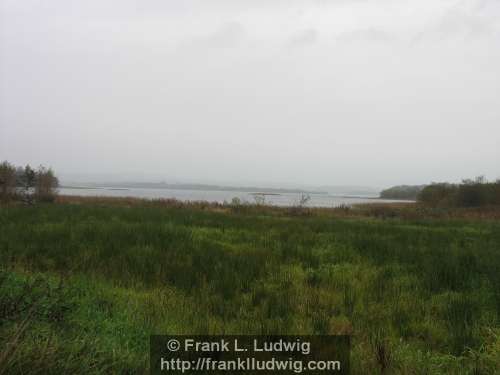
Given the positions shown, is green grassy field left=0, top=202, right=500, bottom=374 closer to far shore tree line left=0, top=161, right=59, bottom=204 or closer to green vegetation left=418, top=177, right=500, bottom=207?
far shore tree line left=0, top=161, right=59, bottom=204

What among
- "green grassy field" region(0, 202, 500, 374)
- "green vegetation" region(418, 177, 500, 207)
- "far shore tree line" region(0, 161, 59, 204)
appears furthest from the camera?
"green vegetation" region(418, 177, 500, 207)

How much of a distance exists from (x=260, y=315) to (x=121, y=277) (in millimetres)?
3302

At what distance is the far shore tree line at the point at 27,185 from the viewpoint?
2972 cm

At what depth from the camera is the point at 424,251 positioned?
10445mm

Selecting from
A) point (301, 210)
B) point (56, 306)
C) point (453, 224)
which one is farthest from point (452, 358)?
point (301, 210)

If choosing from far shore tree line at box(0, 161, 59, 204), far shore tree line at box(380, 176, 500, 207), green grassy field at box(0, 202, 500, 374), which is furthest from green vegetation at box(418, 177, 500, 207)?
far shore tree line at box(0, 161, 59, 204)

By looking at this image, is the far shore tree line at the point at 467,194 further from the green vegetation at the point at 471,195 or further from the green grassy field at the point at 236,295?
the green grassy field at the point at 236,295

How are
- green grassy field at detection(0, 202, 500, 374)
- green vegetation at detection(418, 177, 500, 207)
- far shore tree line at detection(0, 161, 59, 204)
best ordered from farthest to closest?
green vegetation at detection(418, 177, 500, 207), far shore tree line at detection(0, 161, 59, 204), green grassy field at detection(0, 202, 500, 374)

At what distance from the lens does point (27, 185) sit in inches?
1286

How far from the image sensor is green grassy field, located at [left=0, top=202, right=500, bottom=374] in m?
3.73

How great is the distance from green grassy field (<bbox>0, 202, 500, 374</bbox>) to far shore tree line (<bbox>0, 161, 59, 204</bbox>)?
21.9 metres

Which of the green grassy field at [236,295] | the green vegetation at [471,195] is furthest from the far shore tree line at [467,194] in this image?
the green grassy field at [236,295]

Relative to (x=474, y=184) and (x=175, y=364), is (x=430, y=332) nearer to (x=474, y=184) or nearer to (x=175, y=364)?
(x=175, y=364)

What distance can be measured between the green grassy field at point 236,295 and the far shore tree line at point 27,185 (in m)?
21.9
